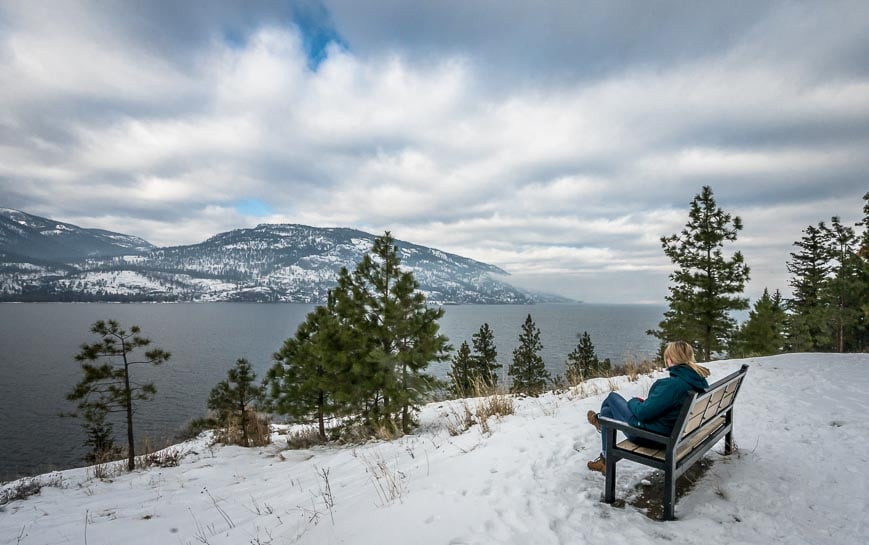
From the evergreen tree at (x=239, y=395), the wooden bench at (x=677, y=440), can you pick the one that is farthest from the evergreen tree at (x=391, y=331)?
the wooden bench at (x=677, y=440)

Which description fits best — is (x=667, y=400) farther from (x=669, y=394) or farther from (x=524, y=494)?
(x=524, y=494)

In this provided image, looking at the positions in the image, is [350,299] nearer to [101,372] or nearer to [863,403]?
[101,372]

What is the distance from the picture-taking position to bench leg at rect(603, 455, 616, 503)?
3.61 metres

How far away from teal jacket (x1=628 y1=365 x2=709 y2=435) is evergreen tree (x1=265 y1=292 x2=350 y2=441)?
36.4ft

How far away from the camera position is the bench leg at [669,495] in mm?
3236

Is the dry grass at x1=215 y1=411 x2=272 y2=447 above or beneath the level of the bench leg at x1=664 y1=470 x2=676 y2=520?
beneath

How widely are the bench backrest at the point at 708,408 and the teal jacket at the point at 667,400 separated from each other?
14cm

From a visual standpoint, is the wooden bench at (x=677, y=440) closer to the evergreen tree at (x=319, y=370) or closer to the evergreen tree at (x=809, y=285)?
the evergreen tree at (x=319, y=370)

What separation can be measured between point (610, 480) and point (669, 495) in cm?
51

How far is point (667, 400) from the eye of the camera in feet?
11.6

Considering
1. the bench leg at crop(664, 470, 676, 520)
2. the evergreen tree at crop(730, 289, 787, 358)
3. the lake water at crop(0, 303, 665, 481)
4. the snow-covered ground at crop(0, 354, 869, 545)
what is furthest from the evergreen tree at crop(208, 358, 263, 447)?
the evergreen tree at crop(730, 289, 787, 358)

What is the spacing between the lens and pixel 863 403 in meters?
6.22

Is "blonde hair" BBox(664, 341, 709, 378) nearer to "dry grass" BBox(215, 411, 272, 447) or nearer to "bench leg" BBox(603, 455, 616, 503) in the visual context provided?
"bench leg" BBox(603, 455, 616, 503)

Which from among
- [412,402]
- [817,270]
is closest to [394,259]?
[412,402]
